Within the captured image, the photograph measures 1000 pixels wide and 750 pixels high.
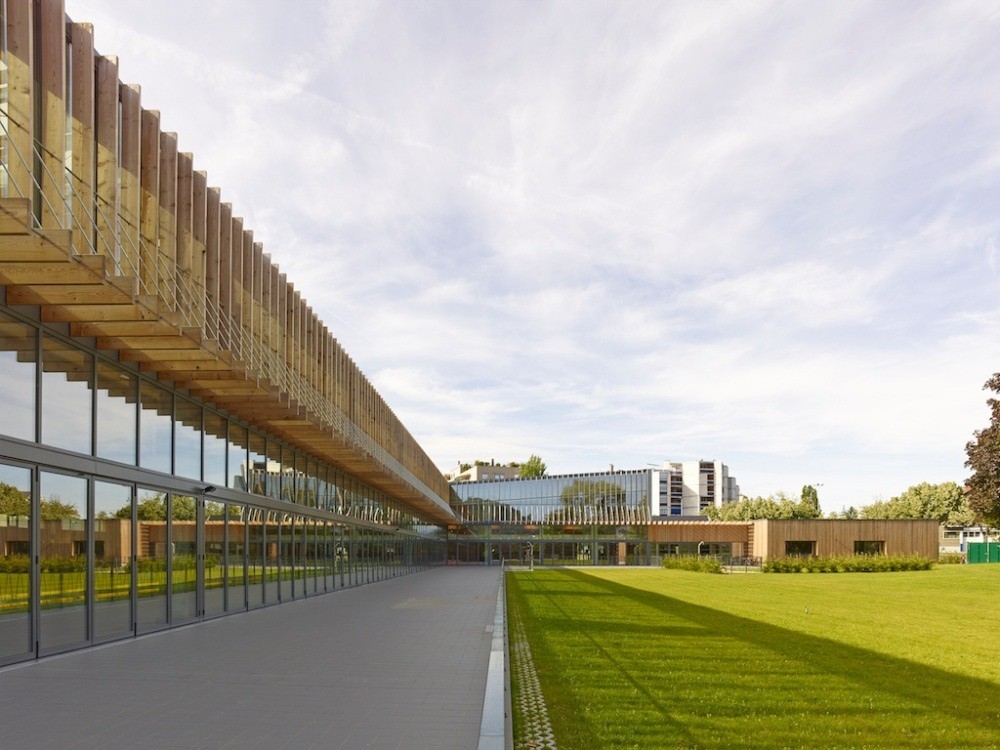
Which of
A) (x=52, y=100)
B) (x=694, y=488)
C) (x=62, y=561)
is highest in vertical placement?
(x=52, y=100)

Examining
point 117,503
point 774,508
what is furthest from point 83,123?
point 774,508

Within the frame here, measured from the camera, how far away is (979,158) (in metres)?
20.5

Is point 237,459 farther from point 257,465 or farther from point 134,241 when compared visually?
point 134,241

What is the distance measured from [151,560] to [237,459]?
4851 mm

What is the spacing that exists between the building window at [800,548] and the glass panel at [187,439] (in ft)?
173

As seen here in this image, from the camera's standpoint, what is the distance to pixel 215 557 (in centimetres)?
1745

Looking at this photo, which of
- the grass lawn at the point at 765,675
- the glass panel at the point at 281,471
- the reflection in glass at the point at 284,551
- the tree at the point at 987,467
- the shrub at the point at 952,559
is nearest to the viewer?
the grass lawn at the point at 765,675

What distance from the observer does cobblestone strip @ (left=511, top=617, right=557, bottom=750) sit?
7.61 meters

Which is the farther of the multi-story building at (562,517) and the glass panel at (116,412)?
the multi-story building at (562,517)

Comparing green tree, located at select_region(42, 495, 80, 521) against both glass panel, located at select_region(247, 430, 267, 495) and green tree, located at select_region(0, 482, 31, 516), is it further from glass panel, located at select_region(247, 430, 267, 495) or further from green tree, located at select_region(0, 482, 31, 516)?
glass panel, located at select_region(247, 430, 267, 495)

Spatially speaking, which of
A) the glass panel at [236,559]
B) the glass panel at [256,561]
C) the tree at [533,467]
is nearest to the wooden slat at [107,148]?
the glass panel at [236,559]

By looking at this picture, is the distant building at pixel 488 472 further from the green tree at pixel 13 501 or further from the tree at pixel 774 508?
the green tree at pixel 13 501

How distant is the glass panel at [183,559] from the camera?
15.4 m

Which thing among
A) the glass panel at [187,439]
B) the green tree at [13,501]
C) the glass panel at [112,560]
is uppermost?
the glass panel at [187,439]
